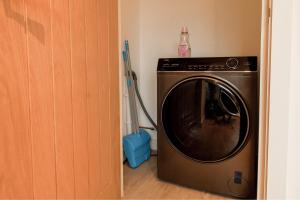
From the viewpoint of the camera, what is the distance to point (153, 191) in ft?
5.40

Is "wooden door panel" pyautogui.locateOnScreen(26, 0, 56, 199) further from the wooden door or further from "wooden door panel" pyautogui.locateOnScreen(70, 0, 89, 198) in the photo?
"wooden door panel" pyautogui.locateOnScreen(70, 0, 89, 198)

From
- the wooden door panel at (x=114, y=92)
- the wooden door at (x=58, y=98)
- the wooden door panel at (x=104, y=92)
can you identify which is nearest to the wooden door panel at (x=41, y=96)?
the wooden door at (x=58, y=98)

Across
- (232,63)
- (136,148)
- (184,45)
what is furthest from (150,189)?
(184,45)

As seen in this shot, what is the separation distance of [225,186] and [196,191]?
207 millimetres

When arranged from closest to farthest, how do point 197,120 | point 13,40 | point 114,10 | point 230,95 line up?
point 13,40 → point 114,10 → point 230,95 → point 197,120

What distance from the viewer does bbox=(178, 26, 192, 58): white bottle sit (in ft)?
6.35

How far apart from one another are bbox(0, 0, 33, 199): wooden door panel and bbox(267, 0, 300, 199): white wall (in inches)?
36.2

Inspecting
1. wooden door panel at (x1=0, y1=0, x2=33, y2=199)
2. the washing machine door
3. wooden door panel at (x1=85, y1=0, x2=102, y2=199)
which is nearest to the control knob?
the washing machine door

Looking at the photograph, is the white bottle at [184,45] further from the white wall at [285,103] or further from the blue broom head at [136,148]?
the white wall at [285,103]

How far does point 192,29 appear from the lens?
212 cm

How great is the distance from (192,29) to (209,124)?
3.15ft

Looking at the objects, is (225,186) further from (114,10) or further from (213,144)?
(114,10)

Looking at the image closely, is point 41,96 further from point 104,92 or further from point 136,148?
point 136,148

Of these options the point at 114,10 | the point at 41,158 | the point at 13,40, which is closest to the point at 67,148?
the point at 41,158
